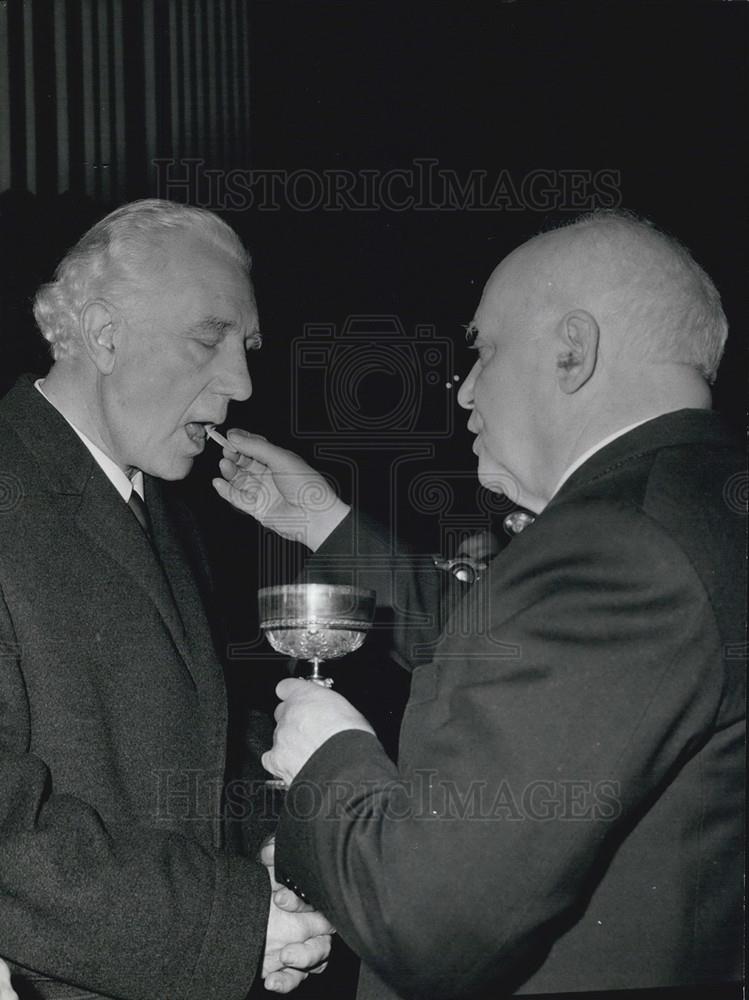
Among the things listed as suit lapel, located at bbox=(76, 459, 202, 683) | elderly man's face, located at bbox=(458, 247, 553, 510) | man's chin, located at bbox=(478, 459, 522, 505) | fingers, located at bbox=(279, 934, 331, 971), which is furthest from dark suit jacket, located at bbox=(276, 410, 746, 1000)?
suit lapel, located at bbox=(76, 459, 202, 683)

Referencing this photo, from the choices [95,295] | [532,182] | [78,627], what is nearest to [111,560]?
[78,627]

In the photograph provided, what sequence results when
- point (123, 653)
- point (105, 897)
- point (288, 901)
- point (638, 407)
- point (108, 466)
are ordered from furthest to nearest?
point (108, 466) < point (123, 653) < point (288, 901) < point (105, 897) < point (638, 407)

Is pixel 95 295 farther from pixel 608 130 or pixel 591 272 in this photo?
pixel 608 130

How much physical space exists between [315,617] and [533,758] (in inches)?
31.3

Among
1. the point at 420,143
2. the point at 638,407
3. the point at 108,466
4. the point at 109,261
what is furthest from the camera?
the point at 420,143

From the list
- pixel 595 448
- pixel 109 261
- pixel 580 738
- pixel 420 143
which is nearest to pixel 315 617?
pixel 595 448

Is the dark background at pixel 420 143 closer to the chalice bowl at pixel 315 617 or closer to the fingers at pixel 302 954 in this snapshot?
the chalice bowl at pixel 315 617

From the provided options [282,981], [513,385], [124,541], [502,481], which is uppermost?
[513,385]

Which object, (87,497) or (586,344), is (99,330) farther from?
(586,344)

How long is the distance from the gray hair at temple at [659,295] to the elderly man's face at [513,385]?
5.8 inches

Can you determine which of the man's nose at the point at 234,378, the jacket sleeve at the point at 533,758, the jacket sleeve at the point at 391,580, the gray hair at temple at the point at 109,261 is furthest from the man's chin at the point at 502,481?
the gray hair at temple at the point at 109,261

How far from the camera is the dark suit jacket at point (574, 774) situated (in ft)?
4.33

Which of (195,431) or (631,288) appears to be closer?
(631,288)

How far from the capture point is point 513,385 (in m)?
1.79
